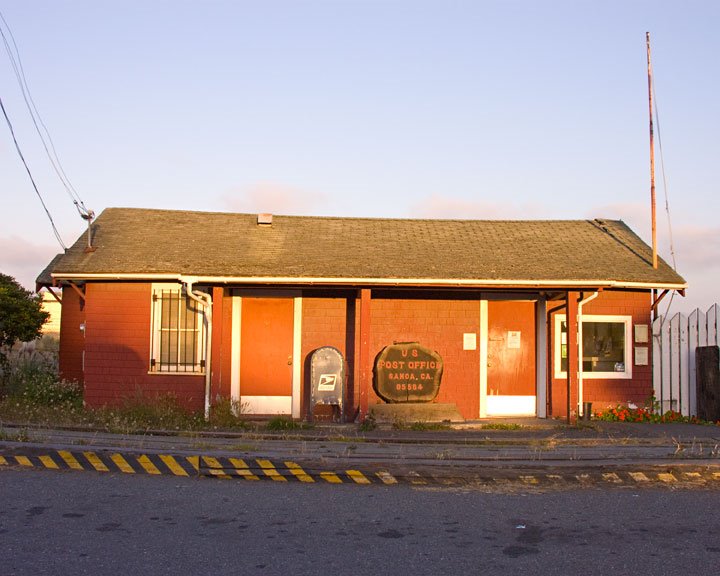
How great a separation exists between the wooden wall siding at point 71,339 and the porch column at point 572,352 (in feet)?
31.9

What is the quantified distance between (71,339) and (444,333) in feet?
25.7

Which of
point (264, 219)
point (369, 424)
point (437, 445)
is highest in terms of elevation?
point (264, 219)

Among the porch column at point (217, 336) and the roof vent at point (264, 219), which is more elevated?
the roof vent at point (264, 219)

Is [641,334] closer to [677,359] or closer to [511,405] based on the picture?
[677,359]

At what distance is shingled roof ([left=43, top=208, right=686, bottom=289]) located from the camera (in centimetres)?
1398

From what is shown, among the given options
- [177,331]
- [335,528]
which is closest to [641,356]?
[177,331]

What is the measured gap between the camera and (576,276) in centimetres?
1423

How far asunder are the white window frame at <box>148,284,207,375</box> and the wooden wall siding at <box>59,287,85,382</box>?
266cm

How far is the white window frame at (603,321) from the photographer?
15.3 m

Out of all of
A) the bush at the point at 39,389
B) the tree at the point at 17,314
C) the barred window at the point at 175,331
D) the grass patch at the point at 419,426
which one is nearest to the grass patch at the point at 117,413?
the bush at the point at 39,389

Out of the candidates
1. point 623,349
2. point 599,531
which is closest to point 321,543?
point 599,531

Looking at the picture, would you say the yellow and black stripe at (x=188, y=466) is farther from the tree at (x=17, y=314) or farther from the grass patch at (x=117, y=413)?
the tree at (x=17, y=314)

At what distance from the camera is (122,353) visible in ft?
48.2

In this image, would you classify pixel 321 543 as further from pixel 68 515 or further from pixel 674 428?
pixel 674 428
